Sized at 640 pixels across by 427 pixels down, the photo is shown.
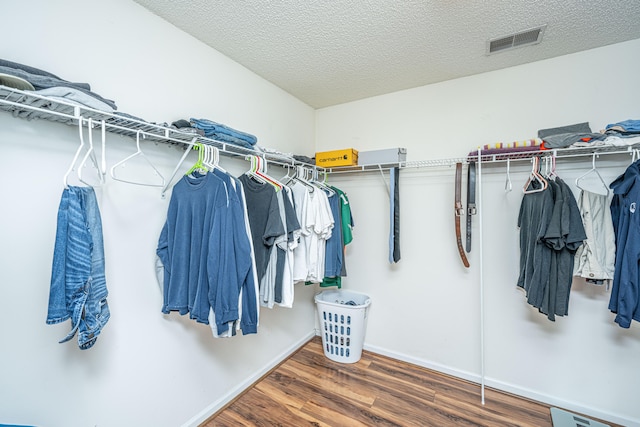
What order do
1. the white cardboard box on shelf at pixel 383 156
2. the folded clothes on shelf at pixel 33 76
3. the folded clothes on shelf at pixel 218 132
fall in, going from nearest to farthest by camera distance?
1. the folded clothes on shelf at pixel 33 76
2. the folded clothes on shelf at pixel 218 132
3. the white cardboard box on shelf at pixel 383 156

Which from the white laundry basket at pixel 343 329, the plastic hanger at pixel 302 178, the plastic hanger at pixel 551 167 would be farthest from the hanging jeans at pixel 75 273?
the plastic hanger at pixel 551 167

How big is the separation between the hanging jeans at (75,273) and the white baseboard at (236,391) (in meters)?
1.08

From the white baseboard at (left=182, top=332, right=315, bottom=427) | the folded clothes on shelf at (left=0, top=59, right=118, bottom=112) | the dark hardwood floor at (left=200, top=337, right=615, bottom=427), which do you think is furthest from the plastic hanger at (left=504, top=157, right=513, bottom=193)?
the folded clothes on shelf at (left=0, top=59, right=118, bottom=112)

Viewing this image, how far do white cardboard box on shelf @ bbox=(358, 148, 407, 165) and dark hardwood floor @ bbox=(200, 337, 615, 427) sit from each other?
1.84m

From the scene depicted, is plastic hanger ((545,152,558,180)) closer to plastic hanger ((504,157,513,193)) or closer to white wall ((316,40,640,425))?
white wall ((316,40,640,425))

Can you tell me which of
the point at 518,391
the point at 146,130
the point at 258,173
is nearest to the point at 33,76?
the point at 146,130

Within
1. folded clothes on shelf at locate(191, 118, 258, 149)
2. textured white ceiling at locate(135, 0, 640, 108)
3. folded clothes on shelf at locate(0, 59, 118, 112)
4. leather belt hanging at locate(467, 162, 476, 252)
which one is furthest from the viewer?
leather belt hanging at locate(467, 162, 476, 252)

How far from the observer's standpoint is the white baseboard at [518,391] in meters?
1.81

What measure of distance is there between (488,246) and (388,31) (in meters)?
1.74

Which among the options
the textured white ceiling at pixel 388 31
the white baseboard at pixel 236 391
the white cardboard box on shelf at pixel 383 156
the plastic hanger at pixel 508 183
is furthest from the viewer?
the white cardboard box on shelf at pixel 383 156

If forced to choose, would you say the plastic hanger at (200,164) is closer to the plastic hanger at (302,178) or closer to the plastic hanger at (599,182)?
the plastic hanger at (302,178)

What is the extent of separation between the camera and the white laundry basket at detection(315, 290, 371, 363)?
244 cm

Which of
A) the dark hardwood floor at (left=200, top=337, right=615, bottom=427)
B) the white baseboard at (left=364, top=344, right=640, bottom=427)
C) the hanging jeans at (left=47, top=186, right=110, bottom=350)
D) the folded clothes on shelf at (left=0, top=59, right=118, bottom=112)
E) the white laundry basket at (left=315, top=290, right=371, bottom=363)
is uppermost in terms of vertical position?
the folded clothes on shelf at (left=0, top=59, right=118, bottom=112)

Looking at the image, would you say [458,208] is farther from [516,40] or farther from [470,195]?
[516,40]
